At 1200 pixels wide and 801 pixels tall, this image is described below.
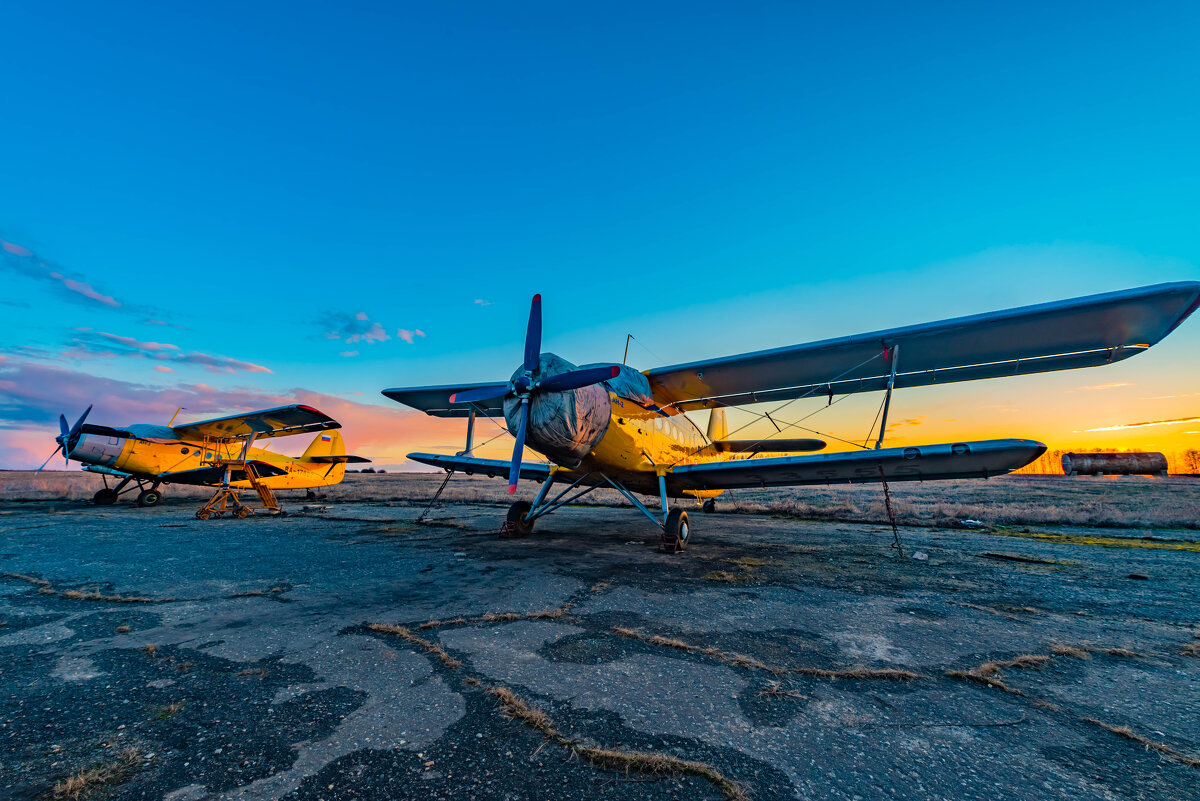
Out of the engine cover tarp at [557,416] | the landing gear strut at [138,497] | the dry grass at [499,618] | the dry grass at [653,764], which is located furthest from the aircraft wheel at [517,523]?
the landing gear strut at [138,497]

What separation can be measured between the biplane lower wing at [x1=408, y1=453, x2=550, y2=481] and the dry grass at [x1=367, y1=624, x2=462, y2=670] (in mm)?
6336

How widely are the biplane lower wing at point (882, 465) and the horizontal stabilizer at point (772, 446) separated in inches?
246

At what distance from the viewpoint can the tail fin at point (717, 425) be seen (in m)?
17.5

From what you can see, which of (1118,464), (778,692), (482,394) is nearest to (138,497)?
(482,394)

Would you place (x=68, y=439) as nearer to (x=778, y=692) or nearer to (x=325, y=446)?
(x=325, y=446)

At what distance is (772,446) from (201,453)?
24596 millimetres

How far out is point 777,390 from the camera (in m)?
10.4

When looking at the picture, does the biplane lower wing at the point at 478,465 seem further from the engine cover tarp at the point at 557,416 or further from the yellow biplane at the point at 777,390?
the engine cover tarp at the point at 557,416

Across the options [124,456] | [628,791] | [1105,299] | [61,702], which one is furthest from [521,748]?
[124,456]

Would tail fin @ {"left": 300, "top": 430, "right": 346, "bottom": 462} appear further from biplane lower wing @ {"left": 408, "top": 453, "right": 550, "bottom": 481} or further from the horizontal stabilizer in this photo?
the horizontal stabilizer

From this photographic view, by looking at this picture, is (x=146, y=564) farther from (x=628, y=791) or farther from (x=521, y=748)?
(x=628, y=791)

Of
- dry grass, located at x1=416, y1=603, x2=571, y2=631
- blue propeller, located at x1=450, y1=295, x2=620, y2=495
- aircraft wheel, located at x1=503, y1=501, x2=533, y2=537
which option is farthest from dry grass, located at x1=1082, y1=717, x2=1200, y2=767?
aircraft wheel, located at x1=503, y1=501, x2=533, y2=537

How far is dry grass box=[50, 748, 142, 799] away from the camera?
6.55ft

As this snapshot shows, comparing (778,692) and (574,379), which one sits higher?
(574,379)
